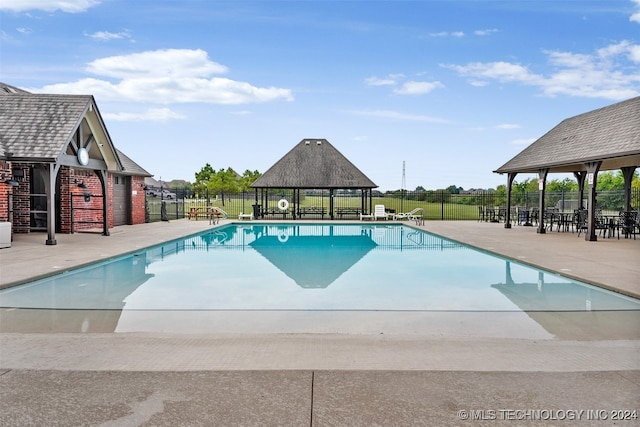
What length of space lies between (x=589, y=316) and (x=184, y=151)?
1398 inches

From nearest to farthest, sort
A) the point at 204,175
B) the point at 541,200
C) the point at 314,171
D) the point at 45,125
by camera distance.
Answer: the point at 45,125, the point at 541,200, the point at 314,171, the point at 204,175

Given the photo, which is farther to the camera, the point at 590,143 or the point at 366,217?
the point at 366,217

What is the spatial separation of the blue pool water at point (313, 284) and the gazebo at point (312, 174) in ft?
38.4

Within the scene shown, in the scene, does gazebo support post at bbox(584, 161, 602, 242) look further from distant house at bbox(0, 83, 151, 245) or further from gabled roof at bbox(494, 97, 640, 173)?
distant house at bbox(0, 83, 151, 245)

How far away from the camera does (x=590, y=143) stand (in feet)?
56.7

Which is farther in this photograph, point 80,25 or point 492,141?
point 492,141

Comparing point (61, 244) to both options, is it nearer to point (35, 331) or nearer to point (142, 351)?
point (35, 331)

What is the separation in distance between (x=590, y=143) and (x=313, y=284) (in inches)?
532

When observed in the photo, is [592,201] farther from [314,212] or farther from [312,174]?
[314,212]

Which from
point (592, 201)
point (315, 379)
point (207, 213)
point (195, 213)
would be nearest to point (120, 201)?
point (195, 213)

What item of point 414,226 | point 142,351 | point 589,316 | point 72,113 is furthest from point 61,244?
point 414,226

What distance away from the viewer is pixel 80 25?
17.7 metres

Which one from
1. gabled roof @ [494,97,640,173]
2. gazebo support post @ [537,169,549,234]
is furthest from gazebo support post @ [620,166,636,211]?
gazebo support post @ [537,169,549,234]

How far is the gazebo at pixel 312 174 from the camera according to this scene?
2650cm
